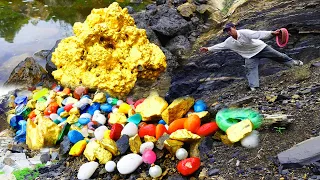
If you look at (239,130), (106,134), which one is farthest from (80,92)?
(239,130)

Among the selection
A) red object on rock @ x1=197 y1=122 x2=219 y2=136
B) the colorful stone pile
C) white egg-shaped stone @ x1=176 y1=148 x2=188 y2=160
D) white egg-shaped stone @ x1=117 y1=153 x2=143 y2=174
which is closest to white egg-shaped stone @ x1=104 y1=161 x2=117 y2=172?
the colorful stone pile

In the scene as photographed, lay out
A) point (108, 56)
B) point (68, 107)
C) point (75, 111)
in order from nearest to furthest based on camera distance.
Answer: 1. point (75, 111)
2. point (68, 107)
3. point (108, 56)

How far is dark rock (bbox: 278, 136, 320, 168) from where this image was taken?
10.7 feet

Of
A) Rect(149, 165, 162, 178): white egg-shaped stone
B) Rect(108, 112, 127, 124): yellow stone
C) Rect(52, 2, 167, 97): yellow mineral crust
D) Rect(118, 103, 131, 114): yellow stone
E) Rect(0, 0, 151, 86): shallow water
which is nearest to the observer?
Rect(149, 165, 162, 178): white egg-shaped stone

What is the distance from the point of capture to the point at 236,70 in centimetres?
628

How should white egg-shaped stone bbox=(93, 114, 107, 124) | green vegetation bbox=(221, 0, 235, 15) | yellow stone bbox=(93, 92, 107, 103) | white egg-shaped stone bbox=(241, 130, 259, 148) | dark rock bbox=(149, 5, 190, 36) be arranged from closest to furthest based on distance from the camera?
white egg-shaped stone bbox=(241, 130, 259, 148) → white egg-shaped stone bbox=(93, 114, 107, 124) → yellow stone bbox=(93, 92, 107, 103) → dark rock bbox=(149, 5, 190, 36) → green vegetation bbox=(221, 0, 235, 15)

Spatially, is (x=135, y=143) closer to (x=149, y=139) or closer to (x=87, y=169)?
(x=149, y=139)

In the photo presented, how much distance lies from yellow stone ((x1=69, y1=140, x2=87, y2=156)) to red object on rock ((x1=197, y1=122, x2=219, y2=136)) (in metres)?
1.67

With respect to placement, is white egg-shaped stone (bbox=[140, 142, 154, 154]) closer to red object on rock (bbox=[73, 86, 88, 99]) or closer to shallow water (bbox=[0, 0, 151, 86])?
red object on rock (bbox=[73, 86, 88, 99])

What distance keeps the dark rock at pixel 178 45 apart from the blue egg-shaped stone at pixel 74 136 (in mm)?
4015

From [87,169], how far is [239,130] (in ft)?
6.17

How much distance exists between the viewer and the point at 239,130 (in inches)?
153

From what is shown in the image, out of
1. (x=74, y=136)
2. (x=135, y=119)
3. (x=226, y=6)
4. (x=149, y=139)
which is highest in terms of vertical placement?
(x=149, y=139)

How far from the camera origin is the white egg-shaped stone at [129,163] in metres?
4.17
